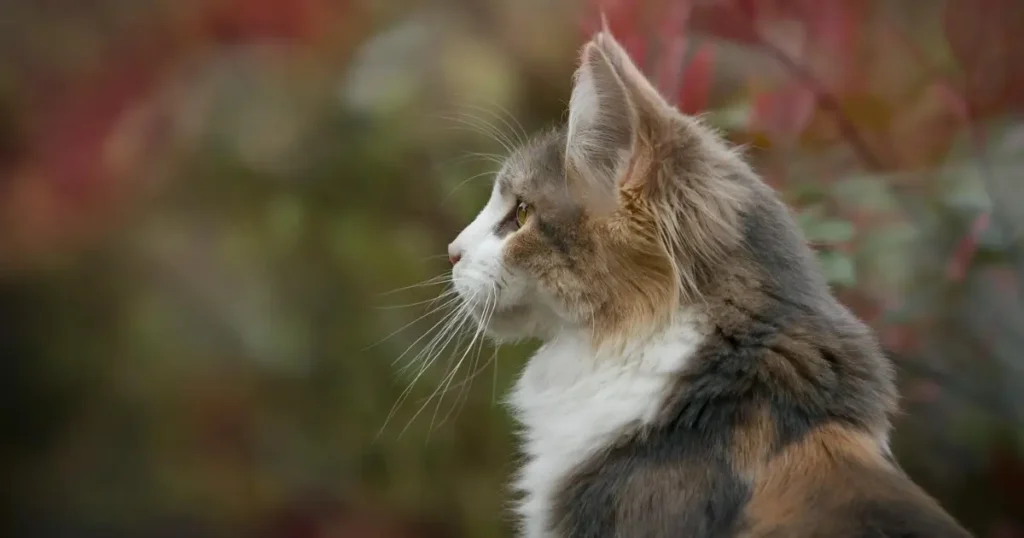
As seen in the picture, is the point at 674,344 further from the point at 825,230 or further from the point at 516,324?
the point at 825,230

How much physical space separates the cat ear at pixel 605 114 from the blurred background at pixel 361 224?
12.9 inches

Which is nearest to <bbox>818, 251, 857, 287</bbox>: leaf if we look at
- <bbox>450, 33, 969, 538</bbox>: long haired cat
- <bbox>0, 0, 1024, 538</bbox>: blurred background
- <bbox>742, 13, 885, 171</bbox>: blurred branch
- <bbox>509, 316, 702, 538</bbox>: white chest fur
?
<bbox>0, 0, 1024, 538</bbox>: blurred background

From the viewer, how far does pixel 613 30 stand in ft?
4.18

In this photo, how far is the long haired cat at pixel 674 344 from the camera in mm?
705

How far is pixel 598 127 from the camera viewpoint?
32.5 inches

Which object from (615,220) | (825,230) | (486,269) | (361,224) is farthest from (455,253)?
(825,230)

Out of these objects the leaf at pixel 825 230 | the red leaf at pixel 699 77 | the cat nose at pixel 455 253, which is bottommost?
the leaf at pixel 825 230

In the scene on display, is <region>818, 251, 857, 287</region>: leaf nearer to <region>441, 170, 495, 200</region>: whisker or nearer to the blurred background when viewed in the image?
the blurred background

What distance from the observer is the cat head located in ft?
2.60

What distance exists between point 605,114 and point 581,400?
0.30 m

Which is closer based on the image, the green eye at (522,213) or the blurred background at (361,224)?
the green eye at (522,213)

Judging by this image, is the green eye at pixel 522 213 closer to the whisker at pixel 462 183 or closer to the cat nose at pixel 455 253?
the cat nose at pixel 455 253

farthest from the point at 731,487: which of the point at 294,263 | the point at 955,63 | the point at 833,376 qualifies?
the point at 955,63

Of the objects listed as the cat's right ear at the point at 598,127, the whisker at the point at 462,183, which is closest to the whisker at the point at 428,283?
the whisker at the point at 462,183
